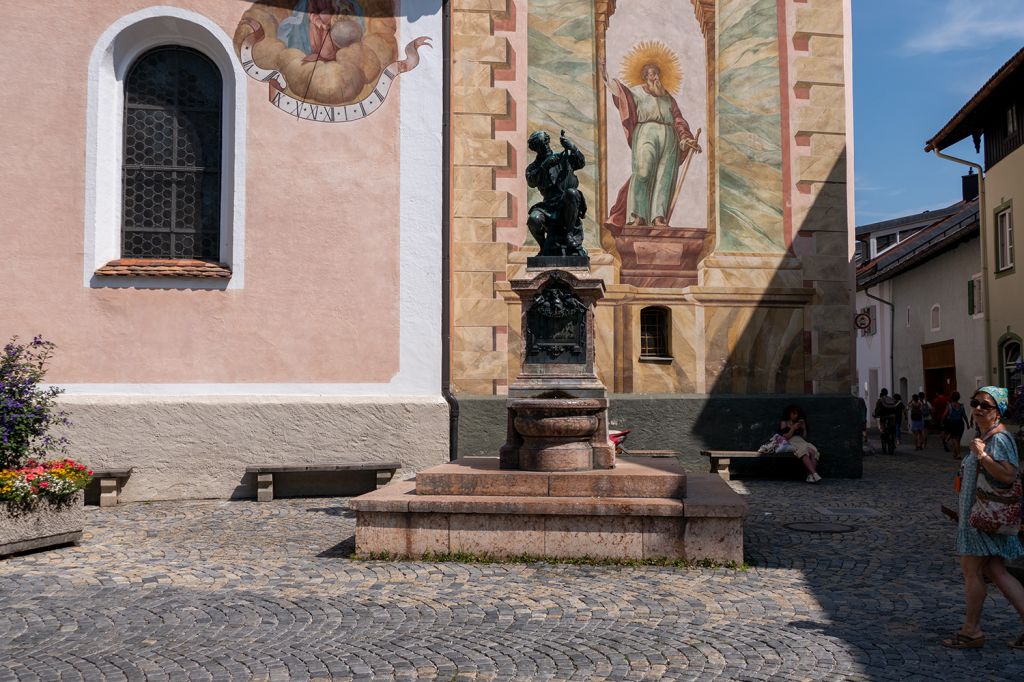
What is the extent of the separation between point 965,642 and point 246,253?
9766mm

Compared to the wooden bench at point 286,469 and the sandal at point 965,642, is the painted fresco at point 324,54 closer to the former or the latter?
the wooden bench at point 286,469

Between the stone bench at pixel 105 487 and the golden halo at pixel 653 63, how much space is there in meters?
8.68

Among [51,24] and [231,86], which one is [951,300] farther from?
[51,24]

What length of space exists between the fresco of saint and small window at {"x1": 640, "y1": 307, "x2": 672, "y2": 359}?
1273mm

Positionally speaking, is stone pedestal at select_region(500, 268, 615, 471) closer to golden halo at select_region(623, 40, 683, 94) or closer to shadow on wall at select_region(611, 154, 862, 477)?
shadow on wall at select_region(611, 154, 862, 477)

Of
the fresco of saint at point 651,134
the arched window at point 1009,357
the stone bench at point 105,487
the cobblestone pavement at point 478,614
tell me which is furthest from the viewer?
the arched window at point 1009,357

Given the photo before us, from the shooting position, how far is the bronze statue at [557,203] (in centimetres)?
849

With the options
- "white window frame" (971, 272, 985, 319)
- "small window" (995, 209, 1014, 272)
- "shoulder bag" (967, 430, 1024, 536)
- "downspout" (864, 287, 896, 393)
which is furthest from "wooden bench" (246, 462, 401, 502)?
"downspout" (864, 287, 896, 393)

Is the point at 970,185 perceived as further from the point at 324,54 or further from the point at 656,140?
the point at 324,54

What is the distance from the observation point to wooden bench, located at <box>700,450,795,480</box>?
1277 centimetres

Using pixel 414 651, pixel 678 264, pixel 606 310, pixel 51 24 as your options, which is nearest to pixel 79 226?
pixel 51 24

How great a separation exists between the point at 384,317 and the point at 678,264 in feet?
13.9

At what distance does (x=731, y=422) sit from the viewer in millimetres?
13164

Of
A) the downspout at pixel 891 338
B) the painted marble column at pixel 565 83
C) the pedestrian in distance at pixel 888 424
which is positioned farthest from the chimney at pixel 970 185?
the painted marble column at pixel 565 83
